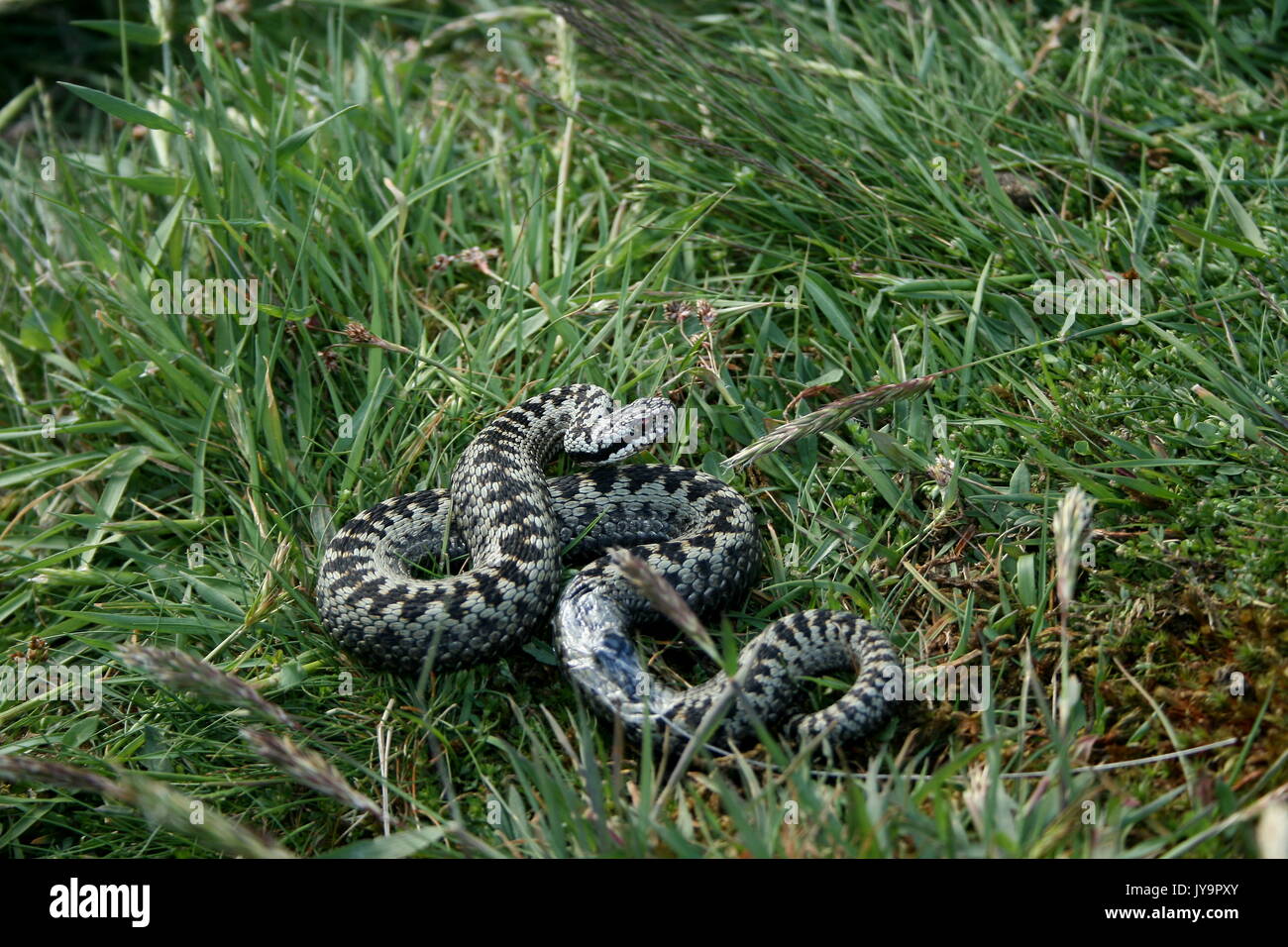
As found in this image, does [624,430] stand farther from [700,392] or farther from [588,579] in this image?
[588,579]

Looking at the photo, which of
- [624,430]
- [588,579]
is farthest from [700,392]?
[588,579]

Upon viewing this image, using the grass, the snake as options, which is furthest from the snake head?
the grass

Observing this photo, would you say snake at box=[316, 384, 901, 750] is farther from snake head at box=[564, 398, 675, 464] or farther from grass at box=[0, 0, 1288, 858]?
grass at box=[0, 0, 1288, 858]

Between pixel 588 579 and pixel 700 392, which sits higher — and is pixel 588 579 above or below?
below

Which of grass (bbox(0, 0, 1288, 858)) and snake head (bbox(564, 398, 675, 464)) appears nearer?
grass (bbox(0, 0, 1288, 858))

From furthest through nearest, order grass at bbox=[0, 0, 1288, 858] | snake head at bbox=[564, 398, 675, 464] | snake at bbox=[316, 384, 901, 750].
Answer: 1. snake head at bbox=[564, 398, 675, 464]
2. snake at bbox=[316, 384, 901, 750]
3. grass at bbox=[0, 0, 1288, 858]

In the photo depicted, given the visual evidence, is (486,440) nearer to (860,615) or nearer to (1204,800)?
(860,615)
